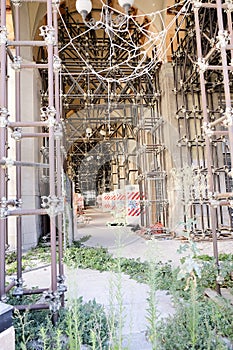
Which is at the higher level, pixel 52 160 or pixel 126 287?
pixel 52 160

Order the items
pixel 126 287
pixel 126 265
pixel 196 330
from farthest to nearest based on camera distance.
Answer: pixel 126 265 → pixel 126 287 → pixel 196 330

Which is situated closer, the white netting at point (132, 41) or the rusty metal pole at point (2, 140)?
the rusty metal pole at point (2, 140)

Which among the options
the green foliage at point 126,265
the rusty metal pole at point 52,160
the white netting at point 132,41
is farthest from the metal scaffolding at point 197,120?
the rusty metal pole at point 52,160

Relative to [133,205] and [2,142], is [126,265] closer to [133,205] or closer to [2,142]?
[2,142]

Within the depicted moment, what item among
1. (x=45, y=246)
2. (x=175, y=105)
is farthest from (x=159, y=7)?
(x=45, y=246)

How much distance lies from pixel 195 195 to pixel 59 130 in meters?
4.19

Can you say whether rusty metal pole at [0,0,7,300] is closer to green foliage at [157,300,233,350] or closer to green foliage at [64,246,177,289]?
green foliage at [64,246,177,289]

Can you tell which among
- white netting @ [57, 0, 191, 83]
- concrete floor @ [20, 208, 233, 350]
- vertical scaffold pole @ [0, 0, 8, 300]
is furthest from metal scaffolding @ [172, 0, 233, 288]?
vertical scaffold pole @ [0, 0, 8, 300]

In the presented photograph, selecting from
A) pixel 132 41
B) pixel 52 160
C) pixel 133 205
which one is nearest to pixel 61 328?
pixel 52 160

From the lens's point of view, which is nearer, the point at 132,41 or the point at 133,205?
the point at 132,41

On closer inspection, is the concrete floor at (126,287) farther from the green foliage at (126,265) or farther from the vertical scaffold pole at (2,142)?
the vertical scaffold pole at (2,142)

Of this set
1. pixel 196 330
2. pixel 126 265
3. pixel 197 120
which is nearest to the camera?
pixel 196 330

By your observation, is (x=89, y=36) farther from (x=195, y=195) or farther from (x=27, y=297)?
(x=27, y=297)

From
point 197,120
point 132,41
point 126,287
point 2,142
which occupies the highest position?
point 132,41
